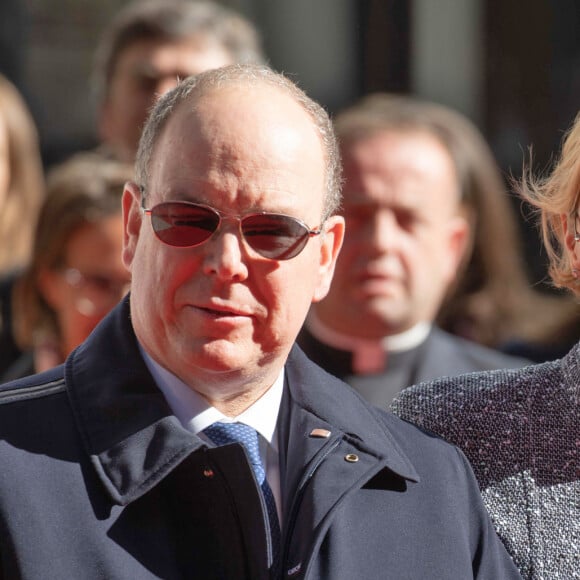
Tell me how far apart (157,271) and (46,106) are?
6.71 metres

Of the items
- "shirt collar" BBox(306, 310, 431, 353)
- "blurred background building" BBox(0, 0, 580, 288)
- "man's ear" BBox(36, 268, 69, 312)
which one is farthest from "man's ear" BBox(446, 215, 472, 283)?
"blurred background building" BBox(0, 0, 580, 288)

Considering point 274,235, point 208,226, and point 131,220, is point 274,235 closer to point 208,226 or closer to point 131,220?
point 208,226

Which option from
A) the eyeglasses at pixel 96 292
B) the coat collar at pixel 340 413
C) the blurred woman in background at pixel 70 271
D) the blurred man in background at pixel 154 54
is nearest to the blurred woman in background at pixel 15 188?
the blurred man in background at pixel 154 54

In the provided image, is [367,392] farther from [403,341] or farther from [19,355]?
[19,355]

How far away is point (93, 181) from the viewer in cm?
520

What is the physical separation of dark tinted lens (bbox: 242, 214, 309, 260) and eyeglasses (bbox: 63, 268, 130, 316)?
188 cm

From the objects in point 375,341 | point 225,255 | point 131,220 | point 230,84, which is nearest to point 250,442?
point 225,255

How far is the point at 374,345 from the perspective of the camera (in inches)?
216

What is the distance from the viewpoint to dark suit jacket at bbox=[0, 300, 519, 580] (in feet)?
9.09

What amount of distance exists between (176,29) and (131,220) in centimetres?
313

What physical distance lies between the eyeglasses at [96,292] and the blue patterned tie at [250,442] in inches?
72.8

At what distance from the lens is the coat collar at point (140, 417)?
112 inches

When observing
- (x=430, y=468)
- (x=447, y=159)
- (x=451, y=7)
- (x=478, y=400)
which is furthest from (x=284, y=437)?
(x=451, y=7)

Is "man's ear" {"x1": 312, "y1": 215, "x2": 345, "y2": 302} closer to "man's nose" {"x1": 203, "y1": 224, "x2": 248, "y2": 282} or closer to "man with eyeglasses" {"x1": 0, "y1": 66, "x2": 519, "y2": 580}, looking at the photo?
"man with eyeglasses" {"x1": 0, "y1": 66, "x2": 519, "y2": 580}
